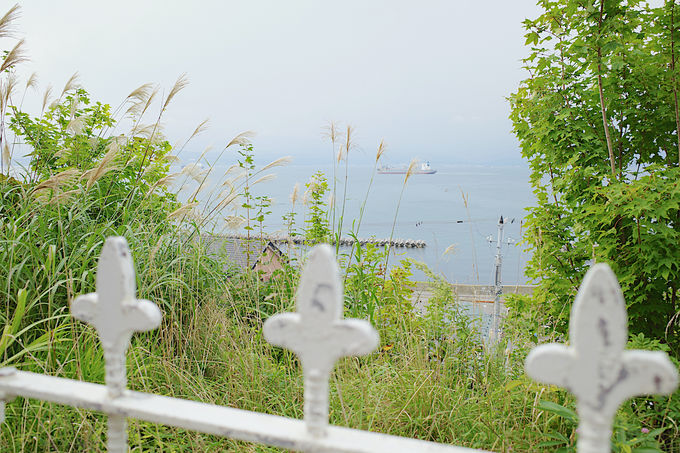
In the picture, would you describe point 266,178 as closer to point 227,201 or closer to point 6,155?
point 227,201

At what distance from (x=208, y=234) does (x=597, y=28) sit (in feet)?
9.32

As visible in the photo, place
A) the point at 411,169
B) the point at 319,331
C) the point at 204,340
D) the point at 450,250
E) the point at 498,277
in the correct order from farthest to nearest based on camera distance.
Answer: the point at 498,277 → the point at 450,250 → the point at 411,169 → the point at 204,340 → the point at 319,331

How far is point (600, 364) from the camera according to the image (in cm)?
70

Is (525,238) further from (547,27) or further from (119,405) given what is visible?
(119,405)

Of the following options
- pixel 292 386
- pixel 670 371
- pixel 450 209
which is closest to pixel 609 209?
pixel 292 386

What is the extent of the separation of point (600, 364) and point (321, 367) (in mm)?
437

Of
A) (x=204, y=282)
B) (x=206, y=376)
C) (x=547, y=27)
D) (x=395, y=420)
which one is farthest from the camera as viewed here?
(x=547, y=27)

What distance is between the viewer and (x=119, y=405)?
3.17 ft

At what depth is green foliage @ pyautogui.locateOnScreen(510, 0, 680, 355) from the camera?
8.30 feet

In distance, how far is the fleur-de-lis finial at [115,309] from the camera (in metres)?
0.92

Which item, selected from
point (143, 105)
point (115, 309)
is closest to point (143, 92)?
point (143, 105)

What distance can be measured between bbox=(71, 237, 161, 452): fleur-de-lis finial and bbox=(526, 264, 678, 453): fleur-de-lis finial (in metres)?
0.70

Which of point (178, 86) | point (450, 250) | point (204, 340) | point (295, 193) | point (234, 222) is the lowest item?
point (204, 340)

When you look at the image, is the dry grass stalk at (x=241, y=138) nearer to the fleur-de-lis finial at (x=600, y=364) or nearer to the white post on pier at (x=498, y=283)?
the white post on pier at (x=498, y=283)
